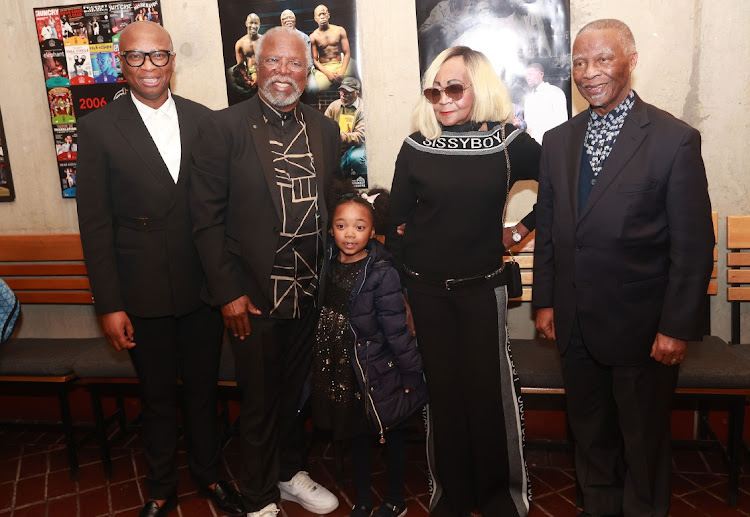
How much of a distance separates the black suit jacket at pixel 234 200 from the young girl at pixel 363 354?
371 mm

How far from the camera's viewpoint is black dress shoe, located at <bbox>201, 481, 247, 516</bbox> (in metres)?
3.07

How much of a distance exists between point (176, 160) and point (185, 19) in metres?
1.44

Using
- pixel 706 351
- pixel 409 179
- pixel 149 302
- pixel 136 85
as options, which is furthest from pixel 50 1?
pixel 706 351

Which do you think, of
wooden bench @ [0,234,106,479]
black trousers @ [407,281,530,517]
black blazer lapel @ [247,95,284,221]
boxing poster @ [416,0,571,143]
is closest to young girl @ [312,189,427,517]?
black trousers @ [407,281,530,517]

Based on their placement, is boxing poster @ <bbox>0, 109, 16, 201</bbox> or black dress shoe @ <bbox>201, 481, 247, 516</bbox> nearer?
black dress shoe @ <bbox>201, 481, 247, 516</bbox>

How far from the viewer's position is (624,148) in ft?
7.61

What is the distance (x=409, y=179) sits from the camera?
8.91ft

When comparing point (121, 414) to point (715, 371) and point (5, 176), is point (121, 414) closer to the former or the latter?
point (5, 176)

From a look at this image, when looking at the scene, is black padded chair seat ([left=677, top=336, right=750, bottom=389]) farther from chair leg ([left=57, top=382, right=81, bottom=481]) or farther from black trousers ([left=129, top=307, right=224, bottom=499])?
chair leg ([left=57, top=382, right=81, bottom=481])

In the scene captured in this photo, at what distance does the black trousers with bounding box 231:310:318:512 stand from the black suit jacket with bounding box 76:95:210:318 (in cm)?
41

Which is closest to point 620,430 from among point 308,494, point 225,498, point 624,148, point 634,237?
point 634,237

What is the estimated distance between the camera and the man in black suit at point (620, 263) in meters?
2.29

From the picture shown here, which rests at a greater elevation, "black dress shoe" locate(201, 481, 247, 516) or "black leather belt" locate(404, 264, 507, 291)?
"black leather belt" locate(404, 264, 507, 291)

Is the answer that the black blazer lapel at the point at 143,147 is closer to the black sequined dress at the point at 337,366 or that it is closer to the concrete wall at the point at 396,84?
the black sequined dress at the point at 337,366
